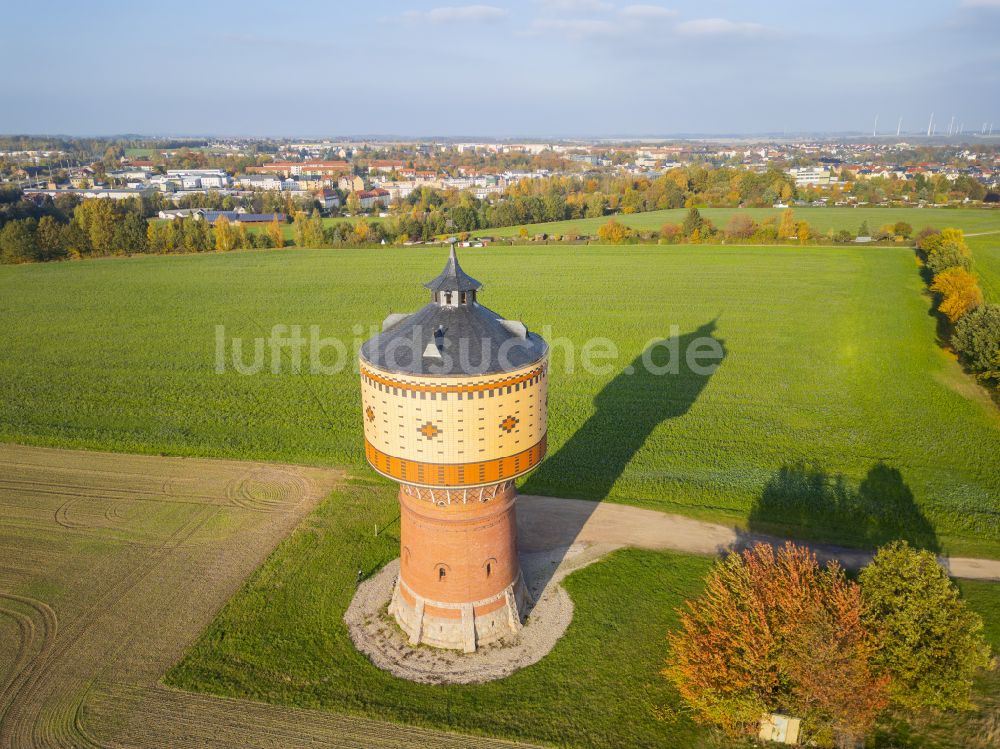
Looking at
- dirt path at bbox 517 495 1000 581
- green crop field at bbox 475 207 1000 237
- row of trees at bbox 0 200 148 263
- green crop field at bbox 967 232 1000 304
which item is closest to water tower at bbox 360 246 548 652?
dirt path at bbox 517 495 1000 581

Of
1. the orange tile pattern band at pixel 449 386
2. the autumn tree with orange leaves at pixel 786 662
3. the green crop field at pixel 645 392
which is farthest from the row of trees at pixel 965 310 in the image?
the orange tile pattern band at pixel 449 386

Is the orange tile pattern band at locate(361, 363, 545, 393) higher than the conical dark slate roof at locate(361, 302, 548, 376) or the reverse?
the reverse

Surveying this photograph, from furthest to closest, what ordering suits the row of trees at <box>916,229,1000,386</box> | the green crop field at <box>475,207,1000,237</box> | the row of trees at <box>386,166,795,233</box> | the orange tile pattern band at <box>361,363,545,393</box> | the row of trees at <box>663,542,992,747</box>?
the row of trees at <box>386,166,795,233</box>, the green crop field at <box>475,207,1000,237</box>, the row of trees at <box>916,229,1000,386</box>, the orange tile pattern band at <box>361,363,545,393</box>, the row of trees at <box>663,542,992,747</box>

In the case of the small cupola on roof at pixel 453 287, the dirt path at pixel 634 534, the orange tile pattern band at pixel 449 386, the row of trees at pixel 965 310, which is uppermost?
the small cupola on roof at pixel 453 287

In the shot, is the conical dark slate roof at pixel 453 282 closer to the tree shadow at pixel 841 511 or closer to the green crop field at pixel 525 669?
the green crop field at pixel 525 669

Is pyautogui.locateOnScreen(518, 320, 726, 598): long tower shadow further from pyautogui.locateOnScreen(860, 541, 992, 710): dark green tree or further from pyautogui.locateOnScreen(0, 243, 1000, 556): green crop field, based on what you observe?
pyautogui.locateOnScreen(860, 541, 992, 710): dark green tree

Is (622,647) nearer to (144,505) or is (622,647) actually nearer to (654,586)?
(654,586)

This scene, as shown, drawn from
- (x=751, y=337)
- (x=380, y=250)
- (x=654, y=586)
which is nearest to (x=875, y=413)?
(x=751, y=337)
